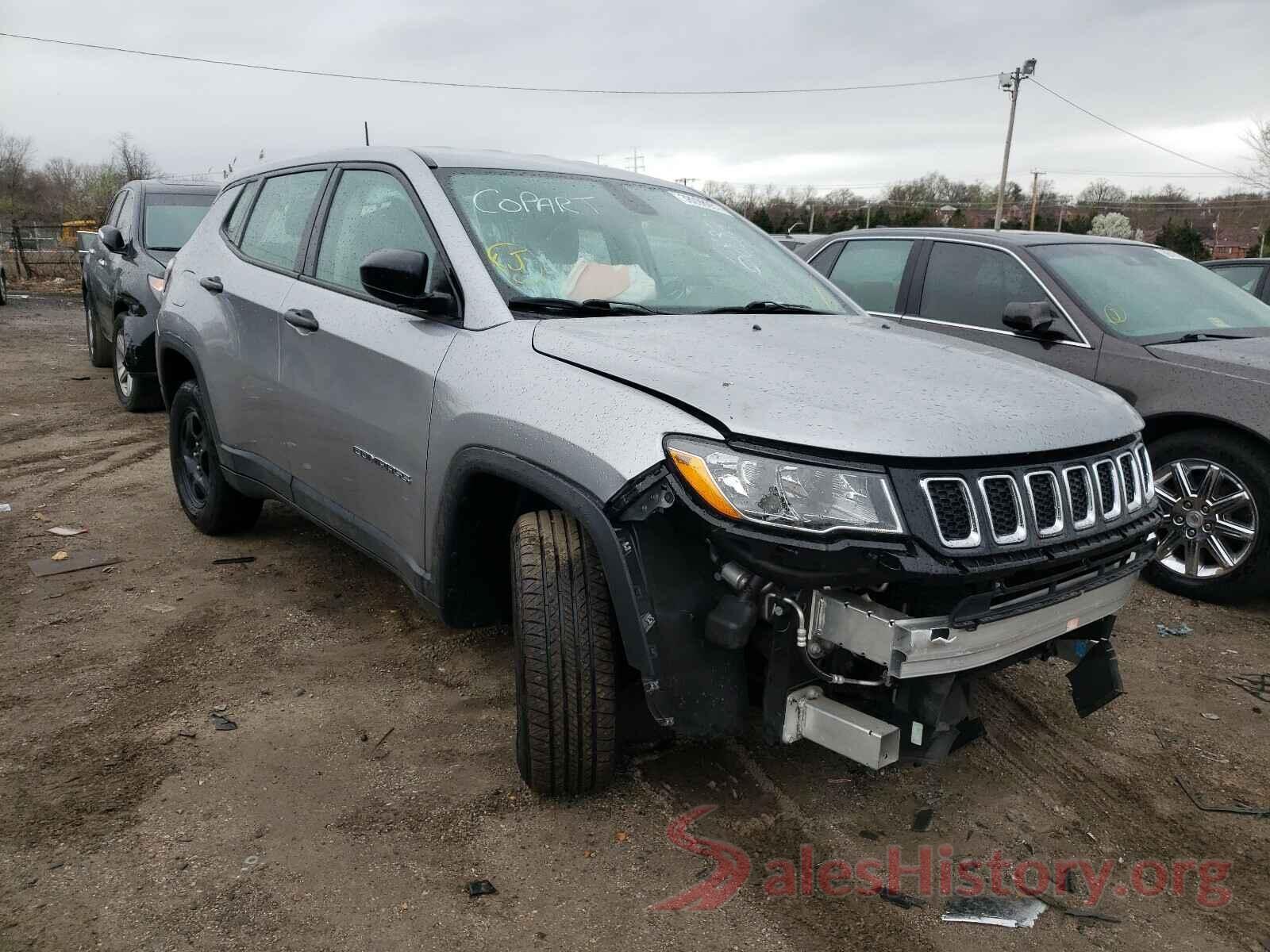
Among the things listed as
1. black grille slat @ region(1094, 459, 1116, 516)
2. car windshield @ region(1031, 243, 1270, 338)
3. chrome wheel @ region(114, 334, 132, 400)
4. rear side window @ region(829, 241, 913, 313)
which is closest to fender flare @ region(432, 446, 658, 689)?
black grille slat @ region(1094, 459, 1116, 516)

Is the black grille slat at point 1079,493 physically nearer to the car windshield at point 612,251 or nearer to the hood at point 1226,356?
the car windshield at point 612,251

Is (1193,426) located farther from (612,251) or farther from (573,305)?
(573,305)

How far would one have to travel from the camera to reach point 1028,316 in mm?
4855

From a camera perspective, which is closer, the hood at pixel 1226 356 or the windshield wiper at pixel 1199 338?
the hood at pixel 1226 356

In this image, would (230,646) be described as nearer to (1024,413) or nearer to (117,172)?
(1024,413)

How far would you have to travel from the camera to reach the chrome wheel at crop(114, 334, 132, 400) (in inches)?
325

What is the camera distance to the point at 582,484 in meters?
2.46

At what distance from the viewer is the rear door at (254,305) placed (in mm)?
3998

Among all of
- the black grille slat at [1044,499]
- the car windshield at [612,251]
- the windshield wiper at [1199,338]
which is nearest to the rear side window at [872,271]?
the windshield wiper at [1199,338]

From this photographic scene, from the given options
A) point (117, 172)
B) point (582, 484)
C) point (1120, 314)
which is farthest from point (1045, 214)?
point (582, 484)

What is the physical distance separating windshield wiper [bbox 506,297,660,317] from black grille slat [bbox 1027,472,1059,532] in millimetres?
1275

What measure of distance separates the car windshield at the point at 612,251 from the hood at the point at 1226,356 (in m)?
1.98

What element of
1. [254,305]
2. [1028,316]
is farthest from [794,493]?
[1028,316]

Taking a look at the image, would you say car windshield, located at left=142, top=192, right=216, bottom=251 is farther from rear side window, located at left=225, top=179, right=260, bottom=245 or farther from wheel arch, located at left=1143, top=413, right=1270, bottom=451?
wheel arch, located at left=1143, top=413, right=1270, bottom=451
